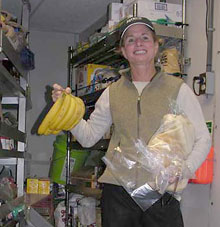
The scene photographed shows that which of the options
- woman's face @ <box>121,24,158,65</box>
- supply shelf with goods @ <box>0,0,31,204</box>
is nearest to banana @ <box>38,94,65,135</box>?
woman's face @ <box>121,24,158,65</box>

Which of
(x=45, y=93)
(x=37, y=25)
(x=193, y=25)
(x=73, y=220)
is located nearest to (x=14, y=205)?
(x=73, y=220)

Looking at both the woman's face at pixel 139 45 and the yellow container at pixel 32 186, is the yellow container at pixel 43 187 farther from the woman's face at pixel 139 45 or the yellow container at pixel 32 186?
the woman's face at pixel 139 45

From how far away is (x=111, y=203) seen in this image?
1754mm

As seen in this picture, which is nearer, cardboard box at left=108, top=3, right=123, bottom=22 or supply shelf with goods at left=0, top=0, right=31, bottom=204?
supply shelf with goods at left=0, top=0, right=31, bottom=204

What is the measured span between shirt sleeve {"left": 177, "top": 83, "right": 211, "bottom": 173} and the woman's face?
201 mm

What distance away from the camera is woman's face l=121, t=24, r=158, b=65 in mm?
1789

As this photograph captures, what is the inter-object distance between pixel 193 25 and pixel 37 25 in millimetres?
2140

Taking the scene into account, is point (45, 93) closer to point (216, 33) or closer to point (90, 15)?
point (90, 15)

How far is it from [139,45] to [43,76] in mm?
2869

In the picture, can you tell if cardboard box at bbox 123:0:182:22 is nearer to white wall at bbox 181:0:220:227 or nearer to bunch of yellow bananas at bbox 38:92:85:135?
white wall at bbox 181:0:220:227

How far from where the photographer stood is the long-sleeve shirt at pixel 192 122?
1.69m

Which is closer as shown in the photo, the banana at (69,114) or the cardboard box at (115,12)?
the banana at (69,114)

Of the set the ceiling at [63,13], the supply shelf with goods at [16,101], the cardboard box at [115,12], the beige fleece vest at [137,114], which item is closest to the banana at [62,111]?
the beige fleece vest at [137,114]

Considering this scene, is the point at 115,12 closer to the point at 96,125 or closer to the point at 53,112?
the point at 96,125
